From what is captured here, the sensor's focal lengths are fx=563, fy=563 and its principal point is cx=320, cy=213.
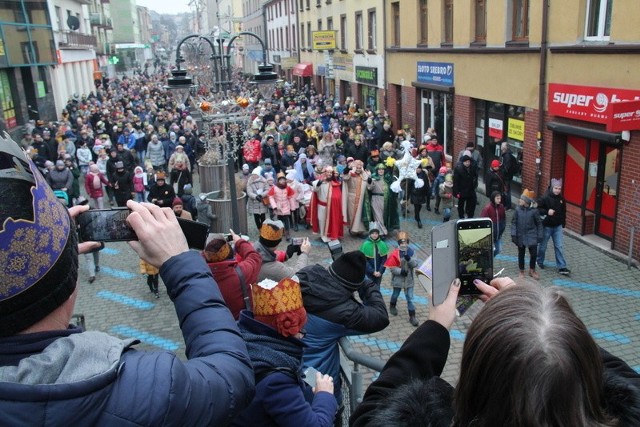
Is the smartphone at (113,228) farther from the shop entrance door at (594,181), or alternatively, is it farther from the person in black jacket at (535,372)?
the shop entrance door at (594,181)

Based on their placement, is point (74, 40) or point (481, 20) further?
point (74, 40)

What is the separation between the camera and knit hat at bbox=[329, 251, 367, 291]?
443 centimetres

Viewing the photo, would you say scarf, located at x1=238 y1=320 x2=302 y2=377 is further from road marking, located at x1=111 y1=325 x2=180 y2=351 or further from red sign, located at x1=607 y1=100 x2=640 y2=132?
red sign, located at x1=607 y1=100 x2=640 y2=132

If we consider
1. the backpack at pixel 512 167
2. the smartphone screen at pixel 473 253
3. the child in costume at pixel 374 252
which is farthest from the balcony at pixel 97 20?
the smartphone screen at pixel 473 253

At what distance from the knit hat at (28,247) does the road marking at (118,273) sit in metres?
10.2

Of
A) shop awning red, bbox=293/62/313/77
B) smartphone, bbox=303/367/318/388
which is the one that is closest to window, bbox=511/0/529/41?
smartphone, bbox=303/367/318/388

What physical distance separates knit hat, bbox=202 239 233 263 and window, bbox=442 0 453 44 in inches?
600

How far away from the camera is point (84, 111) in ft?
97.6

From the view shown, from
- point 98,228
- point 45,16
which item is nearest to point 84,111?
point 45,16

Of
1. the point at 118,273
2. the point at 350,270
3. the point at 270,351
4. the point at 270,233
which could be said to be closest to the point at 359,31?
the point at 118,273

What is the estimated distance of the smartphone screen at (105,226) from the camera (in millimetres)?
1685

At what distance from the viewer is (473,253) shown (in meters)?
2.49

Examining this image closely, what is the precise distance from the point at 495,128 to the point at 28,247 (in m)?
16.1

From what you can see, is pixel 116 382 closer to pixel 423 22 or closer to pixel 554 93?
pixel 554 93
